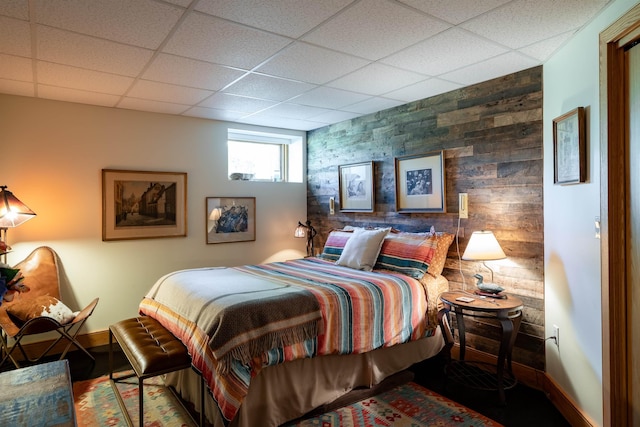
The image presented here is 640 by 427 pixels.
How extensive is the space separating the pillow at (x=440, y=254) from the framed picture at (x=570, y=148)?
3.35 feet

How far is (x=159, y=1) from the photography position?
6.65ft

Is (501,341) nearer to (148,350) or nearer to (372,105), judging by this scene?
(148,350)

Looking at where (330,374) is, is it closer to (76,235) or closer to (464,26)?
(464,26)

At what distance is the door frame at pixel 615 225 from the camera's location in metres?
2.03

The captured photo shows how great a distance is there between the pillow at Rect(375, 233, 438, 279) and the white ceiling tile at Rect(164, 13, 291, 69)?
1.96 m

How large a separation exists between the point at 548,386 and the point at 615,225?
4.72 feet

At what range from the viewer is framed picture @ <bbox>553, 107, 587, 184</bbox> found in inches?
93.1

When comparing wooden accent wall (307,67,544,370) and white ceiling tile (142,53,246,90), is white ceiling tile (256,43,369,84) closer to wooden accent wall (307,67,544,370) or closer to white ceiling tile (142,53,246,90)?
white ceiling tile (142,53,246,90)

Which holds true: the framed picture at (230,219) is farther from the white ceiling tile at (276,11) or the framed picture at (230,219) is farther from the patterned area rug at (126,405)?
the white ceiling tile at (276,11)

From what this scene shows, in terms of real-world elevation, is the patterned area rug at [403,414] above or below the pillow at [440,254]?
below

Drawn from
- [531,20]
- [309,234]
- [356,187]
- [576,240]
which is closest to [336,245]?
[356,187]

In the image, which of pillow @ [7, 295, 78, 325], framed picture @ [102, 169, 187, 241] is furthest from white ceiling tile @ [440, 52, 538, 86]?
pillow @ [7, 295, 78, 325]

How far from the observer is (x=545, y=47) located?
2.66 meters

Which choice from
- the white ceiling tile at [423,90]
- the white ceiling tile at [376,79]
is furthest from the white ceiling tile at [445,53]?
the white ceiling tile at [423,90]
